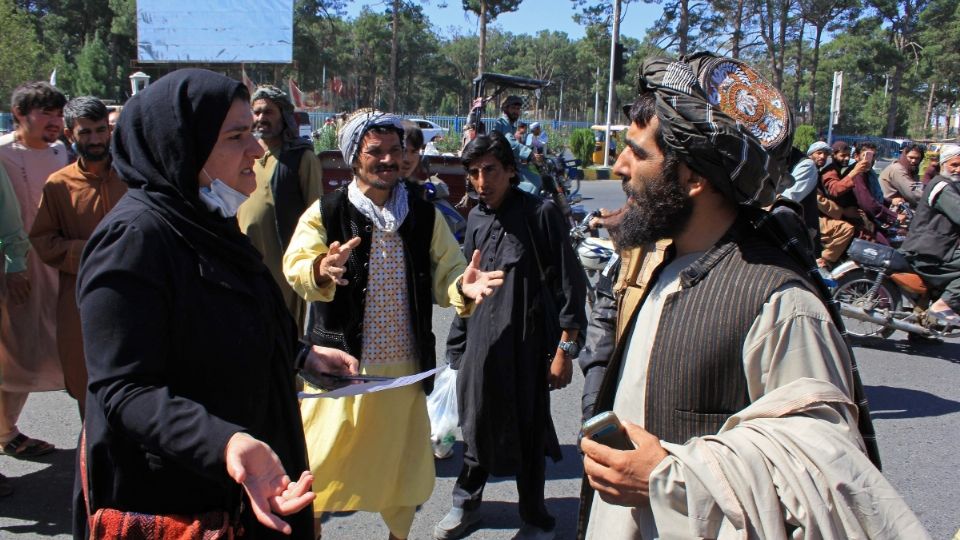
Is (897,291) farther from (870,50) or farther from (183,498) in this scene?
(870,50)

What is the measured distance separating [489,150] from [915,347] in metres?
5.62

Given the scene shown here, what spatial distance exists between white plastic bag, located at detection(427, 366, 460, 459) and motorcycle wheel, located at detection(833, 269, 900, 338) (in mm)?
4295

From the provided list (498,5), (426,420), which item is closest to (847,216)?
(426,420)

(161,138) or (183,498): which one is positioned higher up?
(161,138)

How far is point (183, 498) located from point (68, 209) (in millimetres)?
2587

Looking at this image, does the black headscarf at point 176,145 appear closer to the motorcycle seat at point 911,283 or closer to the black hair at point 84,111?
the black hair at point 84,111

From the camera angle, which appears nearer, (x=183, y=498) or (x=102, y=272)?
(x=102, y=272)

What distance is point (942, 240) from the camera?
6.67m

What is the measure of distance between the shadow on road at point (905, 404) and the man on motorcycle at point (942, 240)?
1268 millimetres

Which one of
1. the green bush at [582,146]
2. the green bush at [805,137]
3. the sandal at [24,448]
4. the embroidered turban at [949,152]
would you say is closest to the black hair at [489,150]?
the sandal at [24,448]

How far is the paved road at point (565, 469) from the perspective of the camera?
3596 mm

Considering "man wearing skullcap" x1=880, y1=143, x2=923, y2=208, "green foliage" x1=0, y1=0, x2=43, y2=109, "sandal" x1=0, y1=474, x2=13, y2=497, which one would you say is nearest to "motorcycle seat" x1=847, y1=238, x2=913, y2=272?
"man wearing skullcap" x1=880, y1=143, x2=923, y2=208

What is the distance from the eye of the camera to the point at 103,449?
166 cm

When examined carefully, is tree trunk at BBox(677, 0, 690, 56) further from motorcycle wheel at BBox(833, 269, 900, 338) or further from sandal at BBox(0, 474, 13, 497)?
sandal at BBox(0, 474, 13, 497)
